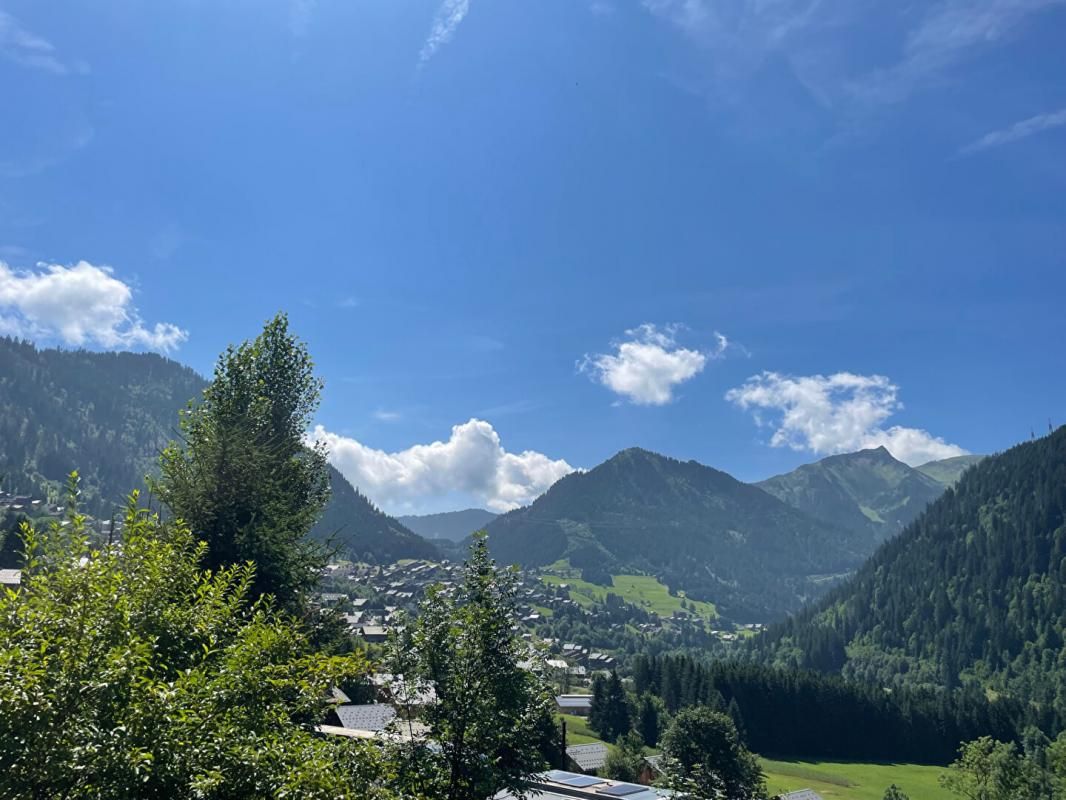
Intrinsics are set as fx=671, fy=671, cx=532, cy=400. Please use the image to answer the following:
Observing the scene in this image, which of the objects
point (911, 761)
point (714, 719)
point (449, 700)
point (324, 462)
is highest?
point (324, 462)

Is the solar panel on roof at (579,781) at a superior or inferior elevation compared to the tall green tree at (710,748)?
superior

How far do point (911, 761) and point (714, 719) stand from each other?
110602mm

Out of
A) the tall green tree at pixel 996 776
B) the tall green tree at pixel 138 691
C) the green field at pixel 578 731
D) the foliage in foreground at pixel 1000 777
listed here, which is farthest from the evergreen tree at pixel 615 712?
the tall green tree at pixel 138 691

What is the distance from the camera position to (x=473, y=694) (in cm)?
1755

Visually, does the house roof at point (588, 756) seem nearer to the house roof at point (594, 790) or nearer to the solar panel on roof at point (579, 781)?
the solar panel on roof at point (579, 781)

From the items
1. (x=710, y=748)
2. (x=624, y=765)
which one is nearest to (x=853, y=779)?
(x=624, y=765)

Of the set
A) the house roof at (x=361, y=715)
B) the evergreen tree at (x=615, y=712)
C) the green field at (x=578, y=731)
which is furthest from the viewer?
the evergreen tree at (x=615, y=712)

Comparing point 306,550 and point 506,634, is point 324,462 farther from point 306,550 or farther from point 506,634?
point 506,634

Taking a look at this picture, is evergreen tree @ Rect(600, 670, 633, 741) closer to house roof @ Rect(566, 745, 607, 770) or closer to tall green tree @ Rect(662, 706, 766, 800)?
house roof @ Rect(566, 745, 607, 770)

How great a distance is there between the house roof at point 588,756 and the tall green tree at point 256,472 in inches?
2594

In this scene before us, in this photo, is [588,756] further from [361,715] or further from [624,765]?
[361,715]

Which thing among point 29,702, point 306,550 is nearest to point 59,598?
point 29,702

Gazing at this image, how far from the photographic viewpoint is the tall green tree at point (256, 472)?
29312mm

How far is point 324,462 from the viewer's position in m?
41.6
